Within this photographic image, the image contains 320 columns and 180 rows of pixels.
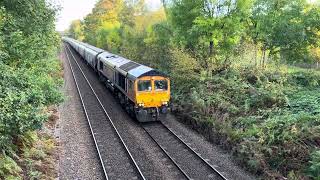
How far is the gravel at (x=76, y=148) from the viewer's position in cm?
1466

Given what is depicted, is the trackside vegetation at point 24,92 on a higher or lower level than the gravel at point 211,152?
higher

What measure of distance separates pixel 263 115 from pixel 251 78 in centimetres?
586

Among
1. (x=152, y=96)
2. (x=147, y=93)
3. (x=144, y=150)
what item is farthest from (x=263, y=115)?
(x=147, y=93)

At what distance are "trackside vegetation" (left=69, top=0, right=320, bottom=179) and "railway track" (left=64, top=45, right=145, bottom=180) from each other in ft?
14.0

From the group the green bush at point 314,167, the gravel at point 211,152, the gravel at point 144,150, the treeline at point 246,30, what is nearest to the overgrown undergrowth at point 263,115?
the green bush at point 314,167

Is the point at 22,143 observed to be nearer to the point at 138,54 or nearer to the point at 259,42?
the point at 259,42

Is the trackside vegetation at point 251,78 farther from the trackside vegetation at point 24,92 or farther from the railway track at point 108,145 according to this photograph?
the trackside vegetation at point 24,92

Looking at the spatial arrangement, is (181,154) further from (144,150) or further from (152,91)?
(152,91)

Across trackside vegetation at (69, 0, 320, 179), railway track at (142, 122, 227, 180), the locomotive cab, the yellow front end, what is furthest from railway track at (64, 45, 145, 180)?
trackside vegetation at (69, 0, 320, 179)

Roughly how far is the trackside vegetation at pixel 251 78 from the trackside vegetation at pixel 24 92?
7.88m

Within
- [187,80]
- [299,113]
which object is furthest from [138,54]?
[299,113]

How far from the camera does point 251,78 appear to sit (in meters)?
23.1

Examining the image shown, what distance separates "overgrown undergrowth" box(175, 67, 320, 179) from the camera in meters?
14.0

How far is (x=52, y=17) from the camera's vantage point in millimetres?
21141
